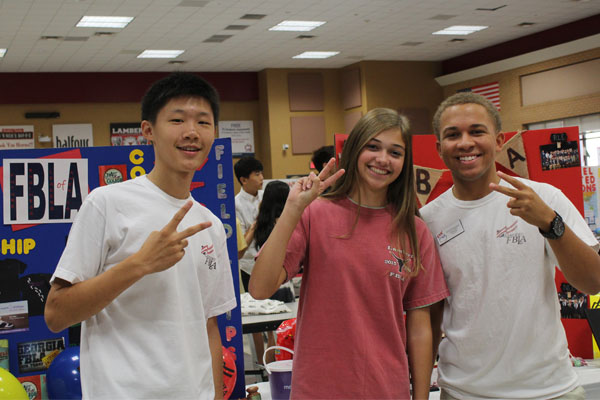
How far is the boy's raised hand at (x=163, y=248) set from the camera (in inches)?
67.5

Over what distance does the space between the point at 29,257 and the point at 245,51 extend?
1130 cm

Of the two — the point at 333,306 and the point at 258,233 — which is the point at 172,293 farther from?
the point at 258,233

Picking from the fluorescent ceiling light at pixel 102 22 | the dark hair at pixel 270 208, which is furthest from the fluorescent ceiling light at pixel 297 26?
the dark hair at pixel 270 208

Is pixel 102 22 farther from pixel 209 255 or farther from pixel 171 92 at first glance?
pixel 209 255

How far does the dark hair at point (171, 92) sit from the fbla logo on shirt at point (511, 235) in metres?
1.04

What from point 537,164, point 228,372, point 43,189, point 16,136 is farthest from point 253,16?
point 228,372

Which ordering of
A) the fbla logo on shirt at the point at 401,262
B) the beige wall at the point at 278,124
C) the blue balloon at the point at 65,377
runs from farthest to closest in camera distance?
the beige wall at the point at 278,124
the blue balloon at the point at 65,377
the fbla logo on shirt at the point at 401,262

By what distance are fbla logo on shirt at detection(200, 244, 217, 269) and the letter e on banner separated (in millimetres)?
1158

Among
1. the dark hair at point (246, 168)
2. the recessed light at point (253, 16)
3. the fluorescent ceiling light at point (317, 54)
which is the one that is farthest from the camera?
the fluorescent ceiling light at point (317, 54)

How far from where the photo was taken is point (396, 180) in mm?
2223

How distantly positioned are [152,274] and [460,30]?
12319mm

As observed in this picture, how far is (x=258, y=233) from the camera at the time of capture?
18.1 ft

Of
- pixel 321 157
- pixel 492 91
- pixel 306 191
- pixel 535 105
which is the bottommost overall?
pixel 306 191

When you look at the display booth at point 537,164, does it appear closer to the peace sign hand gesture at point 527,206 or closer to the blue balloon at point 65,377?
the peace sign hand gesture at point 527,206
